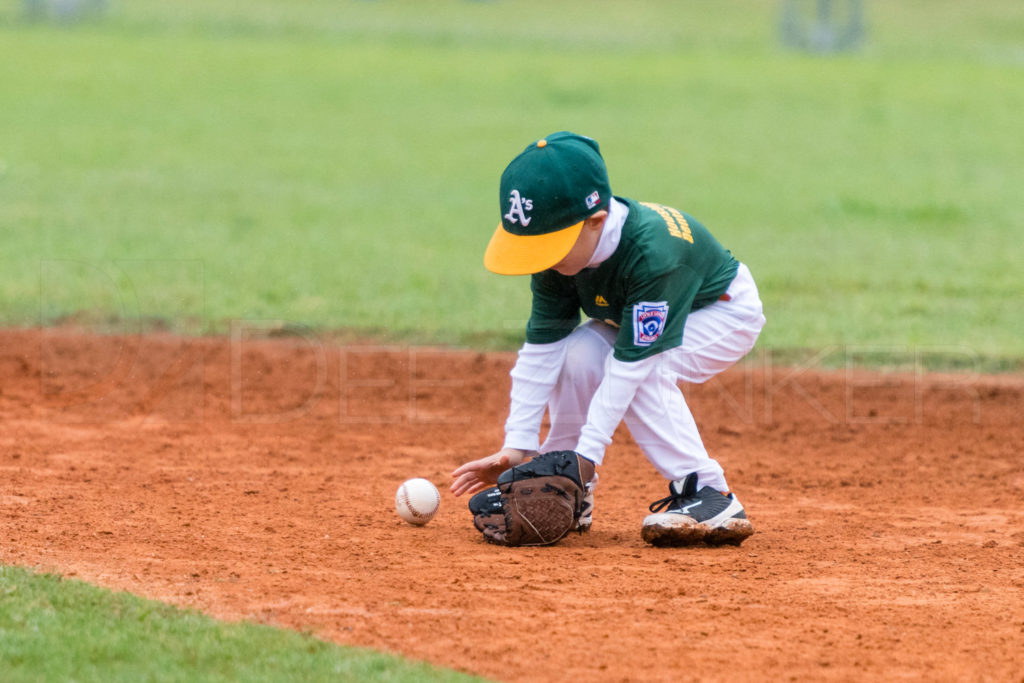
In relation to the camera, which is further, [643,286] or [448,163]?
[448,163]

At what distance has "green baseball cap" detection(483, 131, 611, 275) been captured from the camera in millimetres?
4289

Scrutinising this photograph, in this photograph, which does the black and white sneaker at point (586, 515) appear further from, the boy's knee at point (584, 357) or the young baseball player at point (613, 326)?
the boy's knee at point (584, 357)

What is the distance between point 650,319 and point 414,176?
1124 cm

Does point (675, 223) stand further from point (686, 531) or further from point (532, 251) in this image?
point (686, 531)

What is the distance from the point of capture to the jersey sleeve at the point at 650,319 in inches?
173

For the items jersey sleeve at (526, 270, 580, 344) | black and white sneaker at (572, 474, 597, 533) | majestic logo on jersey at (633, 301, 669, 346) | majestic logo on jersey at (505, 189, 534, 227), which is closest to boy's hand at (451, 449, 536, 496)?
black and white sneaker at (572, 474, 597, 533)

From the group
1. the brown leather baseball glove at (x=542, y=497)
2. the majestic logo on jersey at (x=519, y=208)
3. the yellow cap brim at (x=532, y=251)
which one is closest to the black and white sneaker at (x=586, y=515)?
the brown leather baseball glove at (x=542, y=497)

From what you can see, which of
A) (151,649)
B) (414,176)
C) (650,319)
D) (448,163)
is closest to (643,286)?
(650,319)

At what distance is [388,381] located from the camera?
743 cm

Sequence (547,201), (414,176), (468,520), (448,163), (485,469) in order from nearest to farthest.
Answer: (547,201) < (485,469) < (468,520) < (414,176) < (448,163)

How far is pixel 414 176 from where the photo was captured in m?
15.4

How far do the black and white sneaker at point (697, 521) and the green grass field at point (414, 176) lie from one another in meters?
1.57

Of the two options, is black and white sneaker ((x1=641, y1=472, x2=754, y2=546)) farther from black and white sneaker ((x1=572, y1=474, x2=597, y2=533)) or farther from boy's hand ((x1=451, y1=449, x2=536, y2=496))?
boy's hand ((x1=451, y1=449, x2=536, y2=496))

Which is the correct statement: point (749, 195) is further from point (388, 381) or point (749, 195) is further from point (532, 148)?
point (532, 148)
